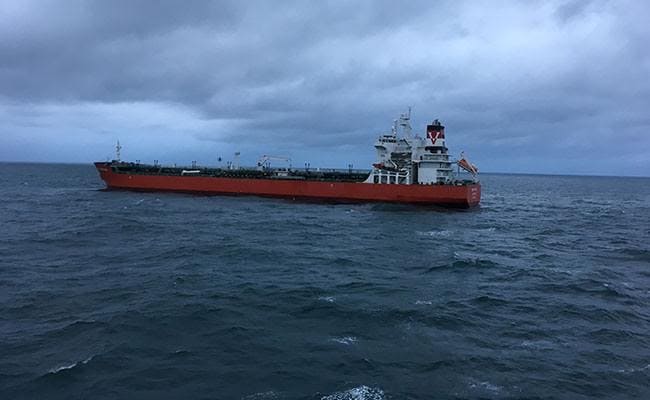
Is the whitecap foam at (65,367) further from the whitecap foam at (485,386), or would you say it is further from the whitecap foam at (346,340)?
the whitecap foam at (485,386)

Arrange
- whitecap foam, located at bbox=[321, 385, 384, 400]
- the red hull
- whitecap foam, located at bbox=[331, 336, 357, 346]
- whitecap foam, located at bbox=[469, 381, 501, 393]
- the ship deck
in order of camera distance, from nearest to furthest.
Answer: whitecap foam, located at bbox=[321, 385, 384, 400], whitecap foam, located at bbox=[469, 381, 501, 393], whitecap foam, located at bbox=[331, 336, 357, 346], the red hull, the ship deck

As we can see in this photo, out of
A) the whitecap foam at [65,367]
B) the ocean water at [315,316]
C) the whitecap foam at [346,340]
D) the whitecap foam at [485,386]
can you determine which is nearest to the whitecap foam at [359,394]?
the ocean water at [315,316]

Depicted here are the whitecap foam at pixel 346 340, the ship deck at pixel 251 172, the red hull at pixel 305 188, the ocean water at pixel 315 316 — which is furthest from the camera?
the ship deck at pixel 251 172

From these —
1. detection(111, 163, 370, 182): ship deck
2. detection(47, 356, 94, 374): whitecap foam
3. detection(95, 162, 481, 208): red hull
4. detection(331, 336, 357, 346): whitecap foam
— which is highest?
detection(111, 163, 370, 182): ship deck

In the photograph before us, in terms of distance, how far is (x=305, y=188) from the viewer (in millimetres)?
57781

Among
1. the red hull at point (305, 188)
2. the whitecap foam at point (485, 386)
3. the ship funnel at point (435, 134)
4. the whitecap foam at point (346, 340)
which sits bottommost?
the whitecap foam at point (485, 386)

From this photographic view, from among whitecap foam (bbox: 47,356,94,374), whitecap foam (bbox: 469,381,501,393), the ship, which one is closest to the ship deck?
the ship

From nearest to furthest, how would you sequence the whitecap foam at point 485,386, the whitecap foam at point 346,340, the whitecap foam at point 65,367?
the whitecap foam at point 485,386 < the whitecap foam at point 65,367 < the whitecap foam at point 346,340

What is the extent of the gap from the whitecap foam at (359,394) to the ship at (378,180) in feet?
133

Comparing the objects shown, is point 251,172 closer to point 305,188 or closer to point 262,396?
point 305,188

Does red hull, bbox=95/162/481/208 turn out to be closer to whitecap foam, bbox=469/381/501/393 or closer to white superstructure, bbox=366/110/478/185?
white superstructure, bbox=366/110/478/185

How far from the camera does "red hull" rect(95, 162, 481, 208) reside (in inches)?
2010

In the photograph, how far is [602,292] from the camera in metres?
21.5

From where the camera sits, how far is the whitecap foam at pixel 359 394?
11.3 meters
